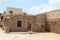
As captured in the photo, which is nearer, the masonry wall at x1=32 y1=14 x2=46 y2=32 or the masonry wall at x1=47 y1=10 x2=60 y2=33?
the masonry wall at x1=47 y1=10 x2=60 y2=33

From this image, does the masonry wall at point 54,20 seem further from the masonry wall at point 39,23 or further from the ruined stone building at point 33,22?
the masonry wall at point 39,23

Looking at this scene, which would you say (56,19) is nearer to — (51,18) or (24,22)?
(51,18)

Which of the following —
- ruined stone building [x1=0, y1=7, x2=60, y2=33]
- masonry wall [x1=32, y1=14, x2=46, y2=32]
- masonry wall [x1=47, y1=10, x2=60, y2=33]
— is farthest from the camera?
masonry wall [x1=32, y1=14, x2=46, y2=32]

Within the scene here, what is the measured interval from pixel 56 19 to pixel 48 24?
→ 248cm

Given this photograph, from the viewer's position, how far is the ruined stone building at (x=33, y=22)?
73.8ft

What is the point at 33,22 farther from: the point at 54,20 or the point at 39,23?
the point at 54,20

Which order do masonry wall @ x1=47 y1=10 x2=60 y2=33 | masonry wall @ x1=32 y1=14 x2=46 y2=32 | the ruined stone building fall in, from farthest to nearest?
masonry wall @ x1=32 y1=14 x2=46 y2=32 < the ruined stone building < masonry wall @ x1=47 y1=10 x2=60 y2=33

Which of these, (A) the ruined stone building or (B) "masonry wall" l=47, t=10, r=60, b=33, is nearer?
(B) "masonry wall" l=47, t=10, r=60, b=33

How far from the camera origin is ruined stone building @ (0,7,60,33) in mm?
22483

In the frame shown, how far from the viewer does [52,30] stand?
77.0 feet

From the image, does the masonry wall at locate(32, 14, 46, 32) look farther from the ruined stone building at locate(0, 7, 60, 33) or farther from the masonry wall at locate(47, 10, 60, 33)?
the masonry wall at locate(47, 10, 60, 33)

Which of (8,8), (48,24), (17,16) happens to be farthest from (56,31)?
(8,8)

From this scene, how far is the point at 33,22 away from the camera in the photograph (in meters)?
24.0

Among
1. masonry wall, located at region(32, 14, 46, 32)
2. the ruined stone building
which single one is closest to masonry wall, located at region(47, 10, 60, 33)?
the ruined stone building
